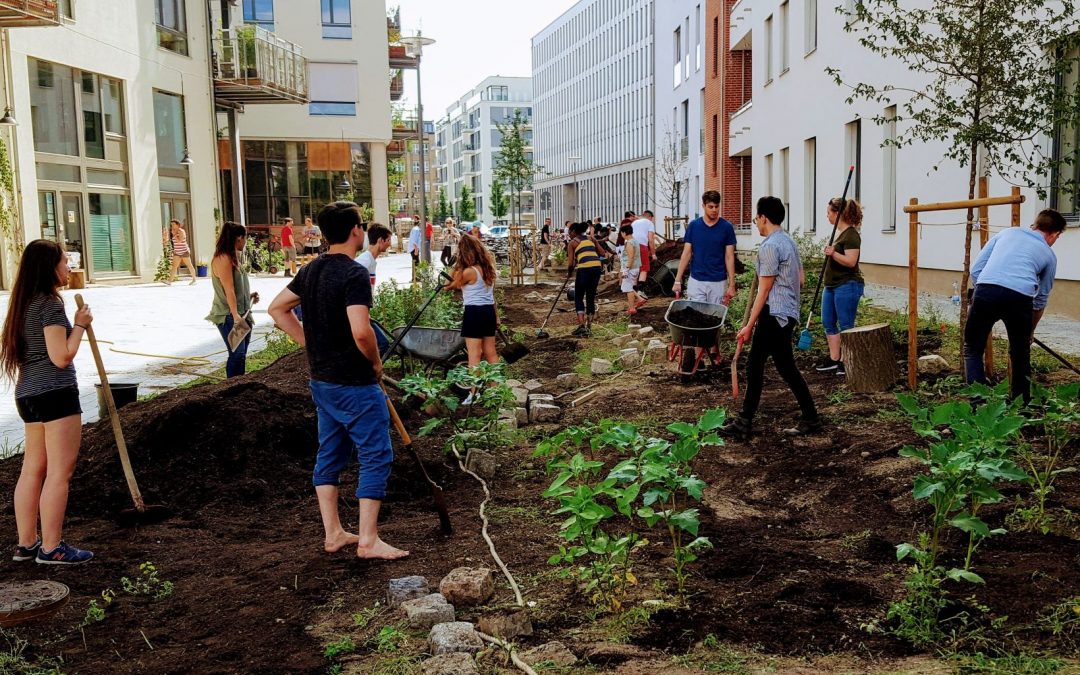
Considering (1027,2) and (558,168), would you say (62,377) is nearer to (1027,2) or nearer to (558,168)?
(1027,2)

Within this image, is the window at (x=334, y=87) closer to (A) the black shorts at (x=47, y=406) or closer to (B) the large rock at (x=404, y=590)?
(A) the black shorts at (x=47, y=406)

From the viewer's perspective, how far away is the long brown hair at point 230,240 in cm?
867

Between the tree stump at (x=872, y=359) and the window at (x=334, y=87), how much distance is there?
38666 millimetres

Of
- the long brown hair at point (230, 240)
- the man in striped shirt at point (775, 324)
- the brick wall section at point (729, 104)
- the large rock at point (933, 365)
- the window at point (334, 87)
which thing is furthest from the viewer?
the window at point (334, 87)

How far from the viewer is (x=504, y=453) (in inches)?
286

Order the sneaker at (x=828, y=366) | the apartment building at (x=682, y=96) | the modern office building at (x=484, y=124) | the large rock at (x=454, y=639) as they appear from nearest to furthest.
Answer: the large rock at (x=454, y=639)
the sneaker at (x=828, y=366)
the apartment building at (x=682, y=96)
the modern office building at (x=484, y=124)

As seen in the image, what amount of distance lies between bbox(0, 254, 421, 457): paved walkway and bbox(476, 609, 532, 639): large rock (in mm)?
4597

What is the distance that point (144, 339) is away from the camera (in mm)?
14133

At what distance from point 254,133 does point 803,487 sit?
40.0 metres

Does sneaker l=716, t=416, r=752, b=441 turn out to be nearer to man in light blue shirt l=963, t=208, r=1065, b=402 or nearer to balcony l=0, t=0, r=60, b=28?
man in light blue shirt l=963, t=208, r=1065, b=402

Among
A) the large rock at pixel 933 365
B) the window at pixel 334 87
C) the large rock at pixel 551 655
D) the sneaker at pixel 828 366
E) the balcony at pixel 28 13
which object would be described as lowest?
the large rock at pixel 551 655

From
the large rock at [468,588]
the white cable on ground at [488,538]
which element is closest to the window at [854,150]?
the white cable on ground at [488,538]

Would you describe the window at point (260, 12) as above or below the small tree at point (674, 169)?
above

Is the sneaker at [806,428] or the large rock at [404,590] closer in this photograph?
the large rock at [404,590]
